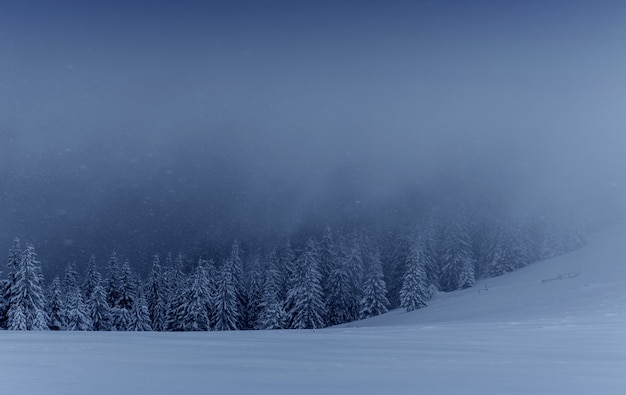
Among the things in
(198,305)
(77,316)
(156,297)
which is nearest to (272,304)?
(198,305)

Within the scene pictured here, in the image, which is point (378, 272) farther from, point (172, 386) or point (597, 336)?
point (172, 386)

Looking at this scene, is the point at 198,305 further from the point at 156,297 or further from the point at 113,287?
the point at 156,297

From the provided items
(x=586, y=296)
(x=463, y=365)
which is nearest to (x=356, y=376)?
(x=463, y=365)

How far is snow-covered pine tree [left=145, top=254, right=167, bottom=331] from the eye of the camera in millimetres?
67125

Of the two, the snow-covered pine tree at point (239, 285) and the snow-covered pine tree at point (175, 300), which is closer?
the snow-covered pine tree at point (175, 300)

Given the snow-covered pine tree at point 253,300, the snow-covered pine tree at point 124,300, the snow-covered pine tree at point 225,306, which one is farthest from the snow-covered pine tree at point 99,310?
the snow-covered pine tree at point 253,300

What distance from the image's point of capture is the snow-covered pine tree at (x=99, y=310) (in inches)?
2154

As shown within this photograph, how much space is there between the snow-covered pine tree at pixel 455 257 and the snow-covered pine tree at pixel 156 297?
43.4 m

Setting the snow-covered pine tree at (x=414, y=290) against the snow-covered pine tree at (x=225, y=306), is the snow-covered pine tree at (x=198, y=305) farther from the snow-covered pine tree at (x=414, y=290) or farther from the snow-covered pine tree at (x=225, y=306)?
the snow-covered pine tree at (x=414, y=290)

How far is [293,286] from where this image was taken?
60875mm

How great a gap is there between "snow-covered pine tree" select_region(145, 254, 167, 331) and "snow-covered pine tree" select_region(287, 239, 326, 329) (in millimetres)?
19747

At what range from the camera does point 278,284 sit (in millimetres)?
69312

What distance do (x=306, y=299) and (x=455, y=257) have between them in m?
31.4

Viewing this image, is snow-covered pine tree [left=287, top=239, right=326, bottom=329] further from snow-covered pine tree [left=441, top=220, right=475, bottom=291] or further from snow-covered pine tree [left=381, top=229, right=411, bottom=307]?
snow-covered pine tree [left=441, top=220, right=475, bottom=291]
